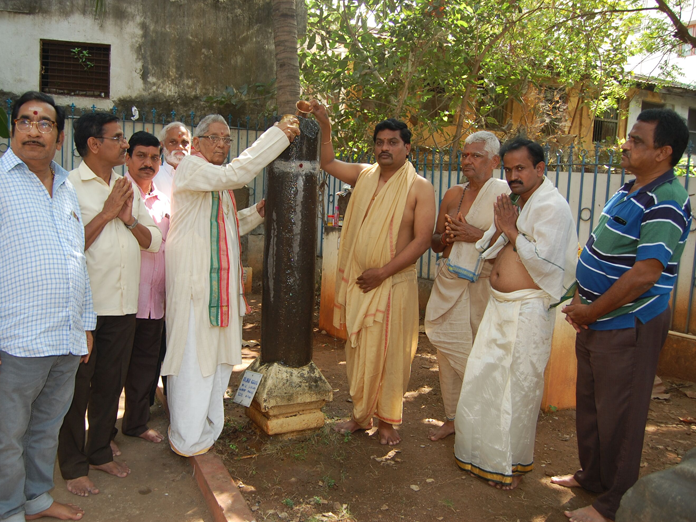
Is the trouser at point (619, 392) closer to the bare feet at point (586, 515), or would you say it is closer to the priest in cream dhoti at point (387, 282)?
the bare feet at point (586, 515)

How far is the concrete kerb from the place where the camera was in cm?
296

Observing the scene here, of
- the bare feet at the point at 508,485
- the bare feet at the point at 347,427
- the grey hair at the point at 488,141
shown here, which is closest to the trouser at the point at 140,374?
the bare feet at the point at 347,427

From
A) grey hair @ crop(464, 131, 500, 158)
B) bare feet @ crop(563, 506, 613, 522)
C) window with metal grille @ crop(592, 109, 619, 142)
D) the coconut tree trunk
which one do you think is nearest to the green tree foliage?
the coconut tree trunk

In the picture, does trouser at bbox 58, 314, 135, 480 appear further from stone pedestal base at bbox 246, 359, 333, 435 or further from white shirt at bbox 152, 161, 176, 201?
white shirt at bbox 152, 161, 176, 201

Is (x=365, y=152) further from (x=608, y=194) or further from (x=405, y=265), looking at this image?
(x=405, y=265)

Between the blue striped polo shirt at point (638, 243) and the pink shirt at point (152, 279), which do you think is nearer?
the blue striped polo shirt at point (638, 243)

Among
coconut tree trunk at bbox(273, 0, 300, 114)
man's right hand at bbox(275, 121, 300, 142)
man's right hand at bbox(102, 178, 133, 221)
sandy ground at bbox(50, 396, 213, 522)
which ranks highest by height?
coconut tree trunk at bbox(273, 0, 300, 114)

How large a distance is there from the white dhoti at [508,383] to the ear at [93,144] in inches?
100.0

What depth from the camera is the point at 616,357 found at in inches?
122

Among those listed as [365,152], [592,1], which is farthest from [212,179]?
[592,1]

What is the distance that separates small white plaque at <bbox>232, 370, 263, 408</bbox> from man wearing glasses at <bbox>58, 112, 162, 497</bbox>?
81cm

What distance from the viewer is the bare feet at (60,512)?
9.66 feet

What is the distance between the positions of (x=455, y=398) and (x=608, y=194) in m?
2.92

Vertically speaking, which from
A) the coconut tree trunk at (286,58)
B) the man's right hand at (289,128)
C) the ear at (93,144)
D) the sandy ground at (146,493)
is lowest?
the sandy ground at (146,493)
